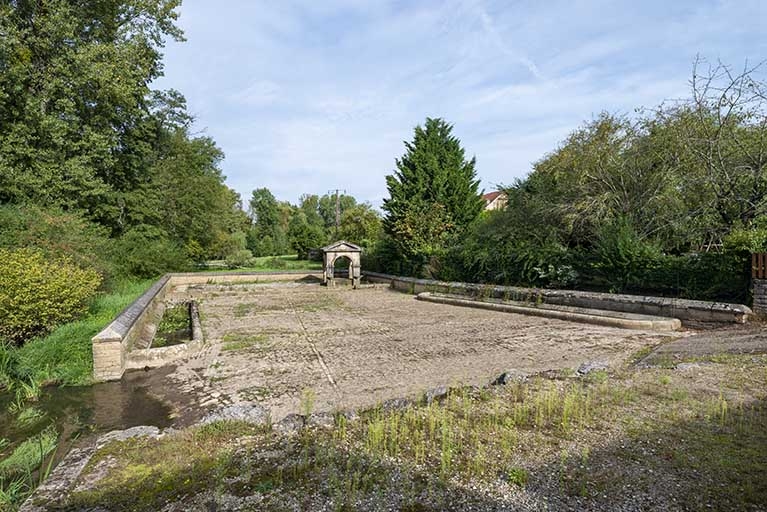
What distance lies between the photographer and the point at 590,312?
8625 millimetres

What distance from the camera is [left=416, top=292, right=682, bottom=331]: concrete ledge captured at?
730 cm

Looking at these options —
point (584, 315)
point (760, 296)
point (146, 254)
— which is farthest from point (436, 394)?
point (146, 254)

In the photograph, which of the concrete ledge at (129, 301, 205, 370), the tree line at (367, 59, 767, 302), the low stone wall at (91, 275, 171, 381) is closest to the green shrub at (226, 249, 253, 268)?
the tree line at (367, 59, 767, 302)

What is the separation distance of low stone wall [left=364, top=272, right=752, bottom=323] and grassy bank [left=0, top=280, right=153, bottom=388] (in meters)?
9.54

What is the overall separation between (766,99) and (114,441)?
42.3ft

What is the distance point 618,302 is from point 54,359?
1069 centimetres

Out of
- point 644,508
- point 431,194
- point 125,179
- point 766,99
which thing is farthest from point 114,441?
point 125,179

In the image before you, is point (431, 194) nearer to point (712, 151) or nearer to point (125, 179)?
point (712, 151)

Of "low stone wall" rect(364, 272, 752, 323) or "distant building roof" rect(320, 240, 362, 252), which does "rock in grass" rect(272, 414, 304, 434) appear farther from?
"distant building roof" rect(320, 240, 362, 252)

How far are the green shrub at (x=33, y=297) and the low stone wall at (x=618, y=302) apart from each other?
9.90 m

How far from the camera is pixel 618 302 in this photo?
8.63 metres

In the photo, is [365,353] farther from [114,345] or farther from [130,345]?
[130,345]

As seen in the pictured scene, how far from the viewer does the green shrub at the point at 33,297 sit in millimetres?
6406

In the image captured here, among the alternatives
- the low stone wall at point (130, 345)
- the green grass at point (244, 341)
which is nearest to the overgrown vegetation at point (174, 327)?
the low stone wall at point (130, 345)
